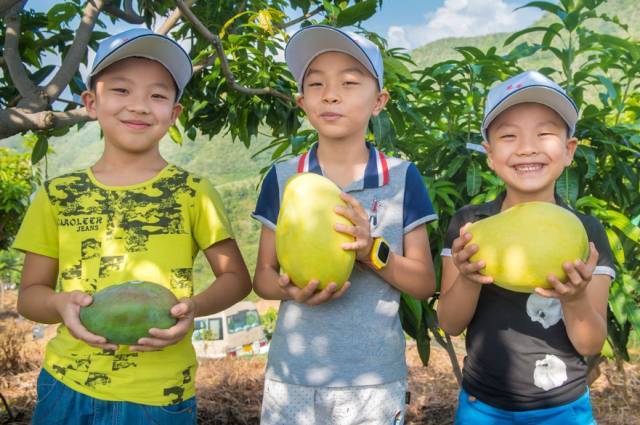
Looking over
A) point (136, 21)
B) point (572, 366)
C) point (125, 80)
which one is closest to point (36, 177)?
point (136, 21)

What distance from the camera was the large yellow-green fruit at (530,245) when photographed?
1391mm

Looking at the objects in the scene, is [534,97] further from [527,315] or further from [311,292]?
[311,292]

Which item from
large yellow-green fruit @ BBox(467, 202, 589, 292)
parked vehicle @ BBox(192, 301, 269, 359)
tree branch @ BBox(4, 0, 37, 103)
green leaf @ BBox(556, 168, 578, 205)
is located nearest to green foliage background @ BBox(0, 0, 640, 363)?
green leaf @ BBox(556, 168, 578, 205)

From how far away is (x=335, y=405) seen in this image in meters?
1.52

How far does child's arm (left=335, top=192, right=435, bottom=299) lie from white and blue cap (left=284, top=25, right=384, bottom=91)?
1.32 ft

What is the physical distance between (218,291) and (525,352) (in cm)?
86

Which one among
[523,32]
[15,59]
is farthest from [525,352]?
[15,59]

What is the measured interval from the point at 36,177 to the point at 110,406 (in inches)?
307

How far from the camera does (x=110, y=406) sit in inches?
58.7

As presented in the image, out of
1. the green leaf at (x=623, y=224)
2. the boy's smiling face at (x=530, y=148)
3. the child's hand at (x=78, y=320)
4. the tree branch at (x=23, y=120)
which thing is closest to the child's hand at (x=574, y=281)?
the boy's smiling face at (x=530, y=148)

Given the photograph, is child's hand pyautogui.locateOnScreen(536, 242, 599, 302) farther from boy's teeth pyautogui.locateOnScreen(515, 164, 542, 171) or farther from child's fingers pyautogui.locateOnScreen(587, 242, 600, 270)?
boy's teeth pyautogui.locateOnScreen(515, 164, 542, 171)

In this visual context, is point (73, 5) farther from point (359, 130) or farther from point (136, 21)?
point (359, 130)

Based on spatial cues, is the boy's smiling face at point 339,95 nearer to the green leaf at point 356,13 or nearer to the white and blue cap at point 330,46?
the white and blue cap at point 330,46

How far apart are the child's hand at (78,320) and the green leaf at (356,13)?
146cm
